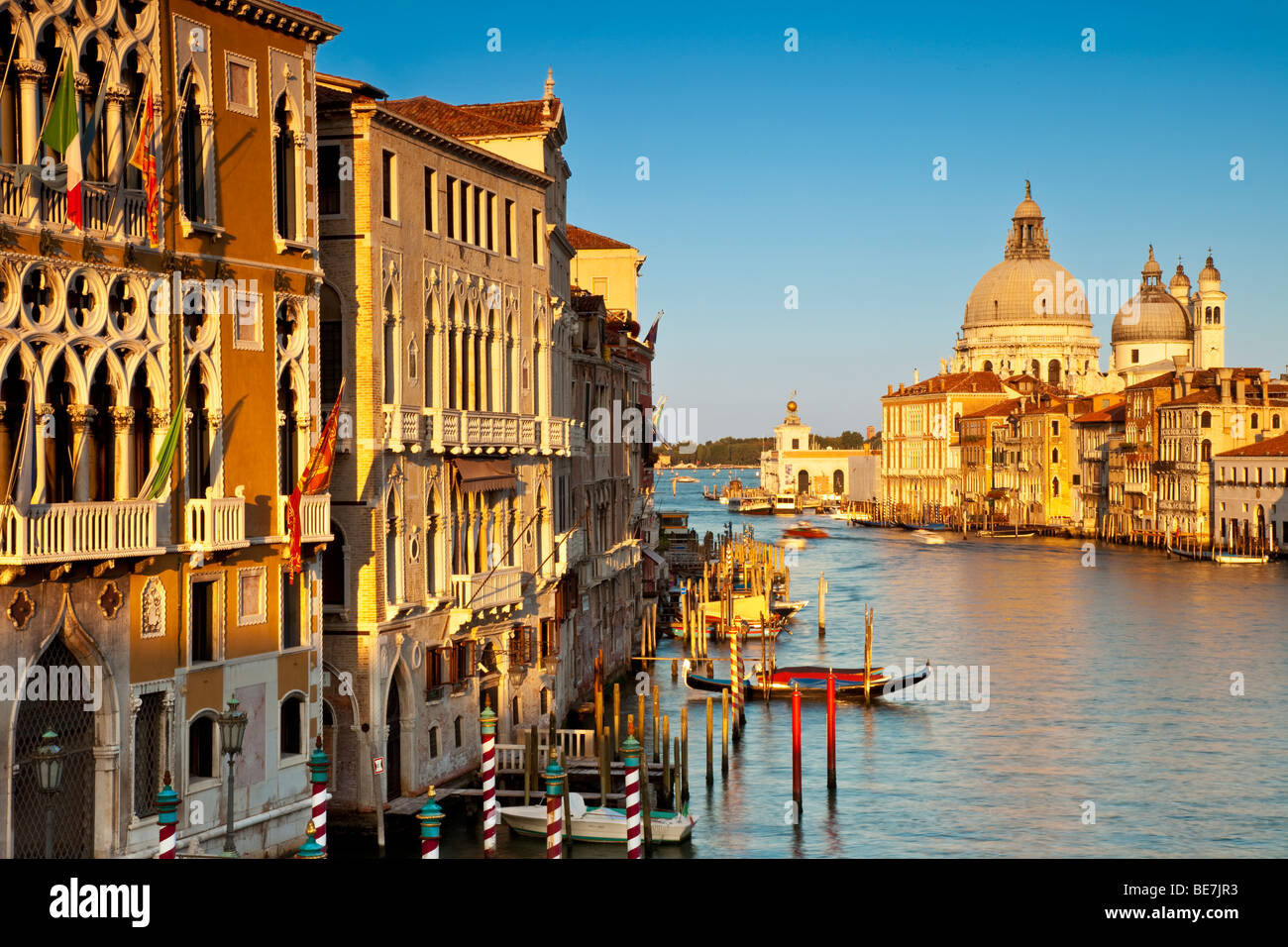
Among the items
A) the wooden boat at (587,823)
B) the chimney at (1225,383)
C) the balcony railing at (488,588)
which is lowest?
the wooden boat at (587,823)

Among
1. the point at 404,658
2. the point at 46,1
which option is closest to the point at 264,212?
the point at 46,1

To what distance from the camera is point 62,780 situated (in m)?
12.0

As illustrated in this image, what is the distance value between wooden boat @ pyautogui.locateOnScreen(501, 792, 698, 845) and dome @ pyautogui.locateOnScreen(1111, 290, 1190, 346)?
107234mm

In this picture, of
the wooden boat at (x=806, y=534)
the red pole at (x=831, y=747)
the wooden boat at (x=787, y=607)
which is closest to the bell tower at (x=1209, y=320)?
the wooden boat at (x=806, y=534)

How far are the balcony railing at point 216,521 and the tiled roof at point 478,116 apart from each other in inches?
341

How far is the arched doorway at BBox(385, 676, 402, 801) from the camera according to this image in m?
17.1

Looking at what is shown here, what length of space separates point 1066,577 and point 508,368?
42497mm

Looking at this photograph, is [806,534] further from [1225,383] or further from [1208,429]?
[1225,383]

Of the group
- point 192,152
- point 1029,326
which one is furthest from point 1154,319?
point 192,152

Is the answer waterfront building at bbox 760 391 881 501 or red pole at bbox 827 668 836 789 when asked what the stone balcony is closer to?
red pole at bbox 827 668 836 789

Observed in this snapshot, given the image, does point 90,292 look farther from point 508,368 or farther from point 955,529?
point 955,529

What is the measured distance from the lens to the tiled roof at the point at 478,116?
21.3 metres

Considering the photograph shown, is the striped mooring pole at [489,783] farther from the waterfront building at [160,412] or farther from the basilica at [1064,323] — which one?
the basilica at [1064,323]

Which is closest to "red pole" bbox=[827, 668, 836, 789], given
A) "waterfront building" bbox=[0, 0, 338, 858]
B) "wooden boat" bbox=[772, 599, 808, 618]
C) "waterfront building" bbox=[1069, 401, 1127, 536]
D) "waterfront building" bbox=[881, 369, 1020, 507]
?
"waterfront building" bbox=[0, 0, 338, 858]
